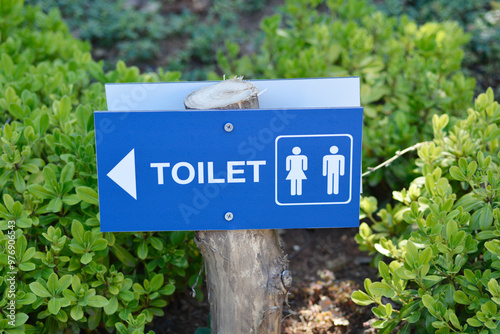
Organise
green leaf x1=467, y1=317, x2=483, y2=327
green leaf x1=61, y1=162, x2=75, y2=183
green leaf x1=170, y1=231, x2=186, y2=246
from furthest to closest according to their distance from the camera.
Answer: green leaf x1=170, y1=231, x2=186, y2=246
green leaf x1=61, y1=162, x2=75, y2=183
green leaf x1=467, y1=317, x2=483, y2=327

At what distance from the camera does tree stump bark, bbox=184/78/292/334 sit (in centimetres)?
171

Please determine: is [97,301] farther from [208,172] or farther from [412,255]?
[412,255]

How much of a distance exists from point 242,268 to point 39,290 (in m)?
0.68

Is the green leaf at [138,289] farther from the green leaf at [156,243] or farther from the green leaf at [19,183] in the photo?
the green leaf at [19,183]

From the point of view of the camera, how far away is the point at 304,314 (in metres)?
2.24

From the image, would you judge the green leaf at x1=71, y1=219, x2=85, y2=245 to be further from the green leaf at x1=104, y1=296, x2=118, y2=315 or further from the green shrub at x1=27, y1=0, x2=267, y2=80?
the green shrub at x1=27, y1=0, x2=267, y2=80

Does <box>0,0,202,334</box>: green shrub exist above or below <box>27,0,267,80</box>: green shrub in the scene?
below

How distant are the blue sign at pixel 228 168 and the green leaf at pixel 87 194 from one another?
211 millimetres

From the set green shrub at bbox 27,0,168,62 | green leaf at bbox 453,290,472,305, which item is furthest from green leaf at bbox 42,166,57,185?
green shrub at bbox 27,0,168,62

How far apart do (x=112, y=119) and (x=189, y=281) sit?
879 mm

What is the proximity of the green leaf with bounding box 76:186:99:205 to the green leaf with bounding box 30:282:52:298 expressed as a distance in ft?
1.06

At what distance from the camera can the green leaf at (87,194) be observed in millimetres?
1809

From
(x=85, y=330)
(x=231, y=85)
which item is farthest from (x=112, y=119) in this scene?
(x=85, y=330)

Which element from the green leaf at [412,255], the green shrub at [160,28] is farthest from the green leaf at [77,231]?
the green shrub at [160,28]
